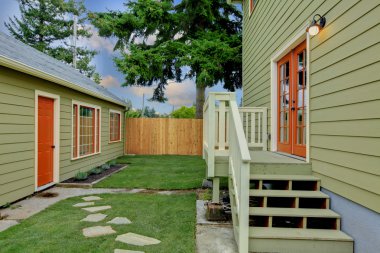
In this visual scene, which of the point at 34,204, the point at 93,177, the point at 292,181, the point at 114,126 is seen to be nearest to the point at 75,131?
the point at 93,177

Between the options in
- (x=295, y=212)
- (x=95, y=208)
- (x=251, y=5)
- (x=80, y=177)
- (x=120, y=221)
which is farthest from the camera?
(x=251, y=5)

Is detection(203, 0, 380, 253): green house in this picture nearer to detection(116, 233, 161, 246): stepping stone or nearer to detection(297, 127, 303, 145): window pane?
detection(297, 127, 303, 145): window pane

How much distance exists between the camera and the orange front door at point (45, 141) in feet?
20.5

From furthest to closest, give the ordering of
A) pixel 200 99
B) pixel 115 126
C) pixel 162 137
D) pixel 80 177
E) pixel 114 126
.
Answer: pixel 200 99 < pixel 162 137 < pixel 115 126 < pixel 114 126 < pixel 80 177

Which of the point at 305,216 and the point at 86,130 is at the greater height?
the point at 86,130

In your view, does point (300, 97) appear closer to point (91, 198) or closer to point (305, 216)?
point (305, 216)

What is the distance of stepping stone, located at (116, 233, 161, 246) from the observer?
3.44 m

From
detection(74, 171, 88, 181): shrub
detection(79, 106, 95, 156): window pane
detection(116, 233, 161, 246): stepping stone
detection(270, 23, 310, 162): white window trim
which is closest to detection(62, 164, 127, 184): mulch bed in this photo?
detection(74, 171, 88, 181): shrub

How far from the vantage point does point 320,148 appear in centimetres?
372

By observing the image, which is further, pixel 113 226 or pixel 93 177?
pixel 93 177

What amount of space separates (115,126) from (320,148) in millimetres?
9827

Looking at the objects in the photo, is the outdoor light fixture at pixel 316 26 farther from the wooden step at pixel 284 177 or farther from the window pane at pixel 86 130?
the window pane at pixel 86 130

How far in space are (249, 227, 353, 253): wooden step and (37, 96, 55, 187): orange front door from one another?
490 cm

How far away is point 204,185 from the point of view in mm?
6367
